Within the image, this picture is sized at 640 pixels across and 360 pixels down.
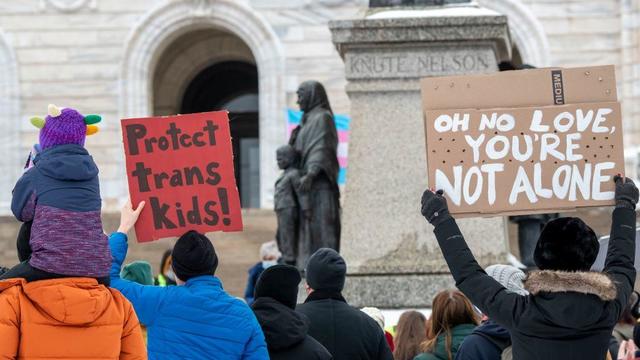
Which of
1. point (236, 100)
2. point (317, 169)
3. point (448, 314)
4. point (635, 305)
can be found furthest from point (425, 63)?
point (236, 100)

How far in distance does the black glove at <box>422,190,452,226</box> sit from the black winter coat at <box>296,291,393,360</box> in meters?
1.23

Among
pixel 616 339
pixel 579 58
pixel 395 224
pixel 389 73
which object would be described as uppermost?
pixel 579 58

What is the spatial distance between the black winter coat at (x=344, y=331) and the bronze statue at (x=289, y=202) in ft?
14.1

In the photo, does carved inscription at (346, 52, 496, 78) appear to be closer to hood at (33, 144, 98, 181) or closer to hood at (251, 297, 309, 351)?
hood at (251, 297, 309, 351)

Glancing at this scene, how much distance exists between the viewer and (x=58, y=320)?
4.35 metres

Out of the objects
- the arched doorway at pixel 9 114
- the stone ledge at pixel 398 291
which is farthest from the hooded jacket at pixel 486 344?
the arched doorway at pixel 9 114

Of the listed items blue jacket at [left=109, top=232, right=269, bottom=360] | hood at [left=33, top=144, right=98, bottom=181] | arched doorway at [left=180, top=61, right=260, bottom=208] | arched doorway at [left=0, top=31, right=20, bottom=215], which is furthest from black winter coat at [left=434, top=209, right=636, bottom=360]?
arched doorway at [left=180, top=61, right=260, bottom=208]

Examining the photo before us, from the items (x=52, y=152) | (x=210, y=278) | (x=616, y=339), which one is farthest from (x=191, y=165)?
(x=616, y=339)

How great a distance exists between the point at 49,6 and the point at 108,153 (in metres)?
2.88

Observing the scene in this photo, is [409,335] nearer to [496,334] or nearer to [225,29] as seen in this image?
[496,334]

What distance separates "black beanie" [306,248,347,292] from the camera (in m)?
5.88

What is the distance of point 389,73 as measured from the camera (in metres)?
9.55

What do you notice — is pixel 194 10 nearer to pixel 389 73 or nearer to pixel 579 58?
pixel 579 58

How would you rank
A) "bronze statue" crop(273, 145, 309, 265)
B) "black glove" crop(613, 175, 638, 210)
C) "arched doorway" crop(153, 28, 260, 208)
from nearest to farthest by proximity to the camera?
1. "black glove" crop(613, 175, 638, 210)
2. "bronze statue" crop(273, 145, 309, 265)
3. "arched doorway" crop(153, 28, 260, 208)
